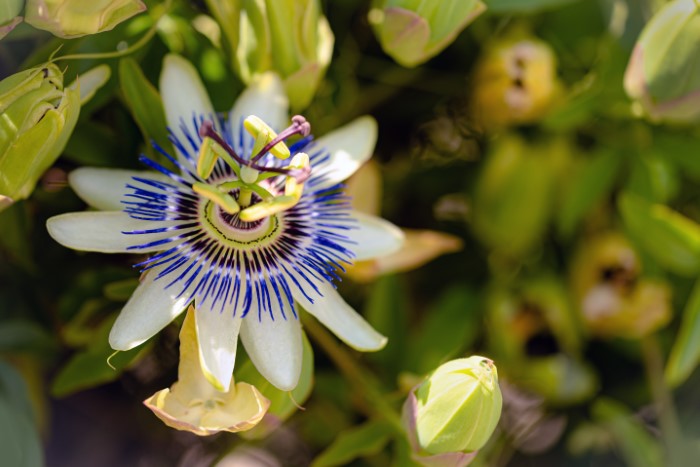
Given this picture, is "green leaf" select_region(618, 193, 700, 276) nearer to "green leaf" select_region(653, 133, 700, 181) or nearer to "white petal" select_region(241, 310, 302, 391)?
"green leaf" select_region(653, 133, 700, 181)

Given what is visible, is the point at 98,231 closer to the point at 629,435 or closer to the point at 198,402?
the point at 198,402

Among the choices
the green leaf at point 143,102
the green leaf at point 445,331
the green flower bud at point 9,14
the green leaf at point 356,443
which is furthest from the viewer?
the green leaf at point 445,331

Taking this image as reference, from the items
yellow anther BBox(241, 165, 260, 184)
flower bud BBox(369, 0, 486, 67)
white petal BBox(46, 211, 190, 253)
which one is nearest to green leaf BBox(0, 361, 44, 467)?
white petal BBox(46, 211, 190, 253)

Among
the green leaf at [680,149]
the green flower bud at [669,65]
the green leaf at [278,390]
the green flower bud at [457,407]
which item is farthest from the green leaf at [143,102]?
the green leaf at [680,149]

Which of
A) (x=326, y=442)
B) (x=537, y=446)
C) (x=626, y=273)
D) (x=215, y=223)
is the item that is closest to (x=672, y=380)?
(x=626, y=273)

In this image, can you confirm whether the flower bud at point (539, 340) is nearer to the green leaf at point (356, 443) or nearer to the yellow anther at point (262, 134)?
the green leaf at point (356, 443)
